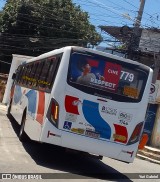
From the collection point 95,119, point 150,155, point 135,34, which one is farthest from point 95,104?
point 135,34

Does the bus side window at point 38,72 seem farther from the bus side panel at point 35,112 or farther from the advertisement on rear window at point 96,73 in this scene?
the advertisement on rear window at point 96,73

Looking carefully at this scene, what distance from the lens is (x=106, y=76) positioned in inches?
423

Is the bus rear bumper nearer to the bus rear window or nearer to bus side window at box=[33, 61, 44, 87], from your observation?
the bus rear window

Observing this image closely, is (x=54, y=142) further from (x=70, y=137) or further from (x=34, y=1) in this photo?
(x=34, y=1)

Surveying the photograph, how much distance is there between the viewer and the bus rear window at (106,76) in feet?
34.8

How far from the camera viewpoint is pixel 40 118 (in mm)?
11031

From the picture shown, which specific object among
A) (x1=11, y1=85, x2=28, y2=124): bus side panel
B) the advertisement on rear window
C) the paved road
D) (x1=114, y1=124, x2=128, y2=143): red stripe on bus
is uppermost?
the advertisement on rear window

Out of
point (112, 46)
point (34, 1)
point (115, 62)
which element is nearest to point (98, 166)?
point (115, 62)

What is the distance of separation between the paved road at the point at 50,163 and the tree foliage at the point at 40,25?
28063 millimetres

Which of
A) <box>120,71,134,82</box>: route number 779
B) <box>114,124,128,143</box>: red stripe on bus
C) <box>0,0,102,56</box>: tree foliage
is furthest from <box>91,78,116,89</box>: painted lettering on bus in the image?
<box>0,0,102,56</box>: tree foliage

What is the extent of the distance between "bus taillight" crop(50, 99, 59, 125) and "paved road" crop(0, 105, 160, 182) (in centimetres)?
106

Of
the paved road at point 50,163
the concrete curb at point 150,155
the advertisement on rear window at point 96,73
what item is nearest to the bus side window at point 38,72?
the paved road at point 50,163

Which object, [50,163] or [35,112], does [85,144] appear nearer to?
[50,163]

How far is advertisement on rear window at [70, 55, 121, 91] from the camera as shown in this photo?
1060 centimetres
